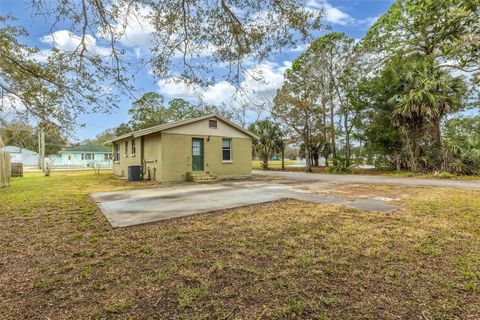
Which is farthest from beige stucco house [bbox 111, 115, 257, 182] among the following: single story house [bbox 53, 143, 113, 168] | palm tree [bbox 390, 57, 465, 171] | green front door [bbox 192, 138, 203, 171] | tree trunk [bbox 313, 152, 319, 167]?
single story house [bbox 53, 143, 113, 168]

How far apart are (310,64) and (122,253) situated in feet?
64.0

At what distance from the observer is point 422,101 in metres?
14.2

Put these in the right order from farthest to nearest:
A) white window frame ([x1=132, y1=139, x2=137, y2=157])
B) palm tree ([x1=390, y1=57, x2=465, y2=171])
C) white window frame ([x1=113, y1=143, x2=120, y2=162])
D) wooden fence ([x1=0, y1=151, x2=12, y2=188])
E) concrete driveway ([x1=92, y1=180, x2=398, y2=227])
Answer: white window frame ([x1=113, y1=143, x2=120, y2=162]), white window frame ([x1=132, y1=139, x2=137, y2=157]), palm tree ([x1=390, y1=57, x2=465, y2=171]), wooden fence ([x1=0, y1=151, x2=12, y2=188]), concrete driveway ([x1=92, y1=180, x2=398, y2=227])

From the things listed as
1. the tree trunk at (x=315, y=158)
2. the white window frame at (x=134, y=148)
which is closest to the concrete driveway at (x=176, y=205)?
the white window frame at (x=134, y=148)

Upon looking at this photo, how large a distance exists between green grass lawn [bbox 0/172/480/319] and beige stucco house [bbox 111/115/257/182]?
759 cm

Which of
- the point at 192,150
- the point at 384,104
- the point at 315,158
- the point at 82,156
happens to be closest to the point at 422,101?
the point at 384,104

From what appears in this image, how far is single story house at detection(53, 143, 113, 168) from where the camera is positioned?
38.7 m

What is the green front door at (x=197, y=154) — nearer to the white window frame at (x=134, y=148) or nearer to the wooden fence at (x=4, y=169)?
the white window frame at (x=134, y=148)

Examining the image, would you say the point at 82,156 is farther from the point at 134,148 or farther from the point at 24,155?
the point at 134,148

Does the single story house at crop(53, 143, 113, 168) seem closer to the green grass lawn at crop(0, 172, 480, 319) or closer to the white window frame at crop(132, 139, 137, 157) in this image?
the white window frame at crop(132, 139, 137, 157)

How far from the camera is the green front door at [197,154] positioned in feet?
45.0

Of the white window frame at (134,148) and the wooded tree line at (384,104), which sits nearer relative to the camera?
the wooded tree line at (384,104)

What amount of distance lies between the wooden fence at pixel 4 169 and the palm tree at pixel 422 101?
20.9 m

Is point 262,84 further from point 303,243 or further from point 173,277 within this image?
point 173,277
